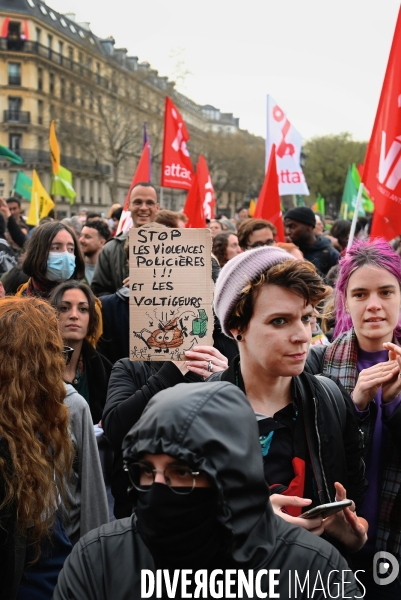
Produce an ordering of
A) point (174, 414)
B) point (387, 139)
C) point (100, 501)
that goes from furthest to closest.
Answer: point (387, 139) < point (100, 501) < point (174, 414)

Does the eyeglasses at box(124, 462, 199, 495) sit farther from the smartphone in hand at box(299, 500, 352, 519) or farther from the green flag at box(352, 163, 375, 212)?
the green flag at box(352, 163, 375, 212)

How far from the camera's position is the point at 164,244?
3006 millimetres

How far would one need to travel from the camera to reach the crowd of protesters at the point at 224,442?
139cm

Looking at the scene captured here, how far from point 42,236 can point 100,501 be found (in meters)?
2.26

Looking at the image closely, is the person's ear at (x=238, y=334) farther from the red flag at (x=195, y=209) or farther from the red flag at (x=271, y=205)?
the red flag at (x=195, y=209)

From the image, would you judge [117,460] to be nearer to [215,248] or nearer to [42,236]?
[42,236]

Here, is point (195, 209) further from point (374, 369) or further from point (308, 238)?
point (374, 369)

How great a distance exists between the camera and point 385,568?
2.52 meters

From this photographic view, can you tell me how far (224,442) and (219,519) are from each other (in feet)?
0.50

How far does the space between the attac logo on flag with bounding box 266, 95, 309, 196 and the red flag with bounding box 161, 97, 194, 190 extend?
1190 mm

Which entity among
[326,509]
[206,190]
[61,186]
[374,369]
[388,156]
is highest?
[61,186]

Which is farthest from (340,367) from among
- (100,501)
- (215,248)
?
(215,248)

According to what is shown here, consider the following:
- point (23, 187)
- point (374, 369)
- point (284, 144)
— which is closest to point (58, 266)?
point (374, 369)

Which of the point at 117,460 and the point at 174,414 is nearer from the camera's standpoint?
the point at 174,414
